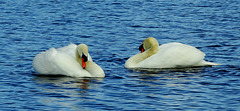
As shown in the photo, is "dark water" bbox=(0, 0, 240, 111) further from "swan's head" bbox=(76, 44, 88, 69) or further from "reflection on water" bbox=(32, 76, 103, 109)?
"swan's head" bbox=(76, 44, 88, 69)

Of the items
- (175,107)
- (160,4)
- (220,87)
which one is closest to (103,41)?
(220,87)

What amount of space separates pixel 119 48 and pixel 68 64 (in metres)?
4.76

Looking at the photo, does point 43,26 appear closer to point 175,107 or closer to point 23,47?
point 23,47

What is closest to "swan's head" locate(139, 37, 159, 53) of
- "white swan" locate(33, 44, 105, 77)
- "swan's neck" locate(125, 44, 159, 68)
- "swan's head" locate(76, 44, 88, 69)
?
"swan's neck" locate(125, 44, 159, 68)

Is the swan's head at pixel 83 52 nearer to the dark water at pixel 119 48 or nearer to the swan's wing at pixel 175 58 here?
the dark water at pixel 119 48

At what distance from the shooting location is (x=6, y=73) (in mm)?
16391

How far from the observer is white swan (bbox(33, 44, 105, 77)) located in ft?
52.7

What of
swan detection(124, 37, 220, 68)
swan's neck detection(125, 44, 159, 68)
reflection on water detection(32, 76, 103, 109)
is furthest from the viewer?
swan's neck detection(125, 44, 159, 68)

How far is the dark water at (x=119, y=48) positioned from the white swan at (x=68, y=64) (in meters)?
0.28

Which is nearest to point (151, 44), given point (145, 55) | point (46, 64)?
point (145, 55)

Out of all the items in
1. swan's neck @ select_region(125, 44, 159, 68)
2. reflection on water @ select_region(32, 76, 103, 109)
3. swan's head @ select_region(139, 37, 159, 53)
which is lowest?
reflection on water @ select_region(32, 76, 103, 109)

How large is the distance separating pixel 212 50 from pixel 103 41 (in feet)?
13.3

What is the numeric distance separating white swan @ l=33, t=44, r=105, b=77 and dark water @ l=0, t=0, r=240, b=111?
0.91 feet

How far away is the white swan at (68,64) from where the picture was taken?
16.1m
